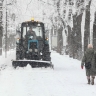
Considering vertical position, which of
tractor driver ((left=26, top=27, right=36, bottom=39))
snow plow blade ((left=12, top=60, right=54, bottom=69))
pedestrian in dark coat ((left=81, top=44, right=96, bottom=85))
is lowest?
snow plow blade ((left=12, top=60, right=54, bottom=69))

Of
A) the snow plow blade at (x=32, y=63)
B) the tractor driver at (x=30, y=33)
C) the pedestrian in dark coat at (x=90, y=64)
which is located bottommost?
the snow plow blade at (x=32, y=63)

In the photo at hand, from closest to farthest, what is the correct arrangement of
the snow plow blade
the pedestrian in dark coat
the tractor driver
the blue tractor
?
1. the pedestrian in dark coat
2. the snow plow blade
3. the blue tractor
4. the tractor driver

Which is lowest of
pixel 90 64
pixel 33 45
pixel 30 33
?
pixel 90 64

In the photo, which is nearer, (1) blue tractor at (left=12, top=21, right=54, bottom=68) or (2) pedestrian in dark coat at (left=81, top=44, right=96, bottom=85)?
(2) pedestrian in dark coat at (left=81, top=44, right=96, bottom=85)

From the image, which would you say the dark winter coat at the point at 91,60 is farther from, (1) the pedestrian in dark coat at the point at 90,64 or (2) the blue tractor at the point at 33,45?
(2) the blue tractor at the point at 33,45

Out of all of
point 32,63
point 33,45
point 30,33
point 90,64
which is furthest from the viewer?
point 30,33

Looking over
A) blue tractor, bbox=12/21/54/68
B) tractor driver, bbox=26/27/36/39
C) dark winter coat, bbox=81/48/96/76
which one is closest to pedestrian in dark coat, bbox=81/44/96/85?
dark winter coat, bbox=81/48/96/76

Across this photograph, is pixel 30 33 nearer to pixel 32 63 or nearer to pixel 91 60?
pixel 32 63

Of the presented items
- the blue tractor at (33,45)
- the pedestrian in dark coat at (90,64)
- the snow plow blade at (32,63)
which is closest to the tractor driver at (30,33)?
the blue tractor at (33,45)

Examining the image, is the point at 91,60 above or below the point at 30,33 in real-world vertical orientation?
below

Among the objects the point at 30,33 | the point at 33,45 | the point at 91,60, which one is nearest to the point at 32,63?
the point at 33,45

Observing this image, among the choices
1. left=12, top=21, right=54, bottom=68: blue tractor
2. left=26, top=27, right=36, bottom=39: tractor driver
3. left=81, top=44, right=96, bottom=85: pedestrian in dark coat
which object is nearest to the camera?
left=81, top=44, right=96, bottom=85: pedestrian in dark coat

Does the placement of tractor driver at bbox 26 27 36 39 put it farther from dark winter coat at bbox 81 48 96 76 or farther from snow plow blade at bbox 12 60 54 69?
dark winter coat at bbox 81 48 96 76

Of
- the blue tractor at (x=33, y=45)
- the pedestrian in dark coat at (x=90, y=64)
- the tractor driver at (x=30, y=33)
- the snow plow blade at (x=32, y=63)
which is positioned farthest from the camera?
the tractor driver at (x=30, y=33)
